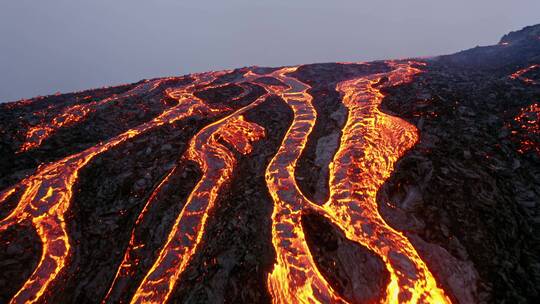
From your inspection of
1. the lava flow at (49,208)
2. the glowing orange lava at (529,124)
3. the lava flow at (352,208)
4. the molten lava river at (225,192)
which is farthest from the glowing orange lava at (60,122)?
the glowing orange lava at (529,124)

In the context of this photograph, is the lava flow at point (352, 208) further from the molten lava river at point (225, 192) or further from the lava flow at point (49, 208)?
the lava flow at point (49, 208)

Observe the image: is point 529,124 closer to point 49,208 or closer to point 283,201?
point 283,201

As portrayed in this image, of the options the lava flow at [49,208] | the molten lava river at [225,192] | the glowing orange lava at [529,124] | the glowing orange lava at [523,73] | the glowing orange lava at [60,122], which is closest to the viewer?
the molten lava river at [225,192]

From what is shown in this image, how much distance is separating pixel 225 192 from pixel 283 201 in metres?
1.39

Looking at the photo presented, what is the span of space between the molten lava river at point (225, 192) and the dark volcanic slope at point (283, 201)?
0.10 ft

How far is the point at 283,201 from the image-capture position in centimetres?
643

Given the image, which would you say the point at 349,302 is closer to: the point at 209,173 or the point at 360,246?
the point at 360,246

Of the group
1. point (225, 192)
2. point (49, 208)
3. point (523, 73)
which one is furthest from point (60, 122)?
point (523, 73)

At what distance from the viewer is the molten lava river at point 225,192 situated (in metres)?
4.86

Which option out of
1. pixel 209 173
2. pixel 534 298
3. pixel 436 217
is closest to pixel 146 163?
pixel 209 173

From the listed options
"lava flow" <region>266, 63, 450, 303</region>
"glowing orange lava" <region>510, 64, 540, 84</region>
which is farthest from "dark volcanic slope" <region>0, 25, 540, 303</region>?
"glowing orange lava" <region>510, 64, 540, 84</region>

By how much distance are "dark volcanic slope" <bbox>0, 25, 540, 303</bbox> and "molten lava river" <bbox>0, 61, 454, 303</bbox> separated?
0.10ft

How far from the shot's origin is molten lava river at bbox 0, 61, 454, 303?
4.86 m

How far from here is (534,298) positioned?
443cm
